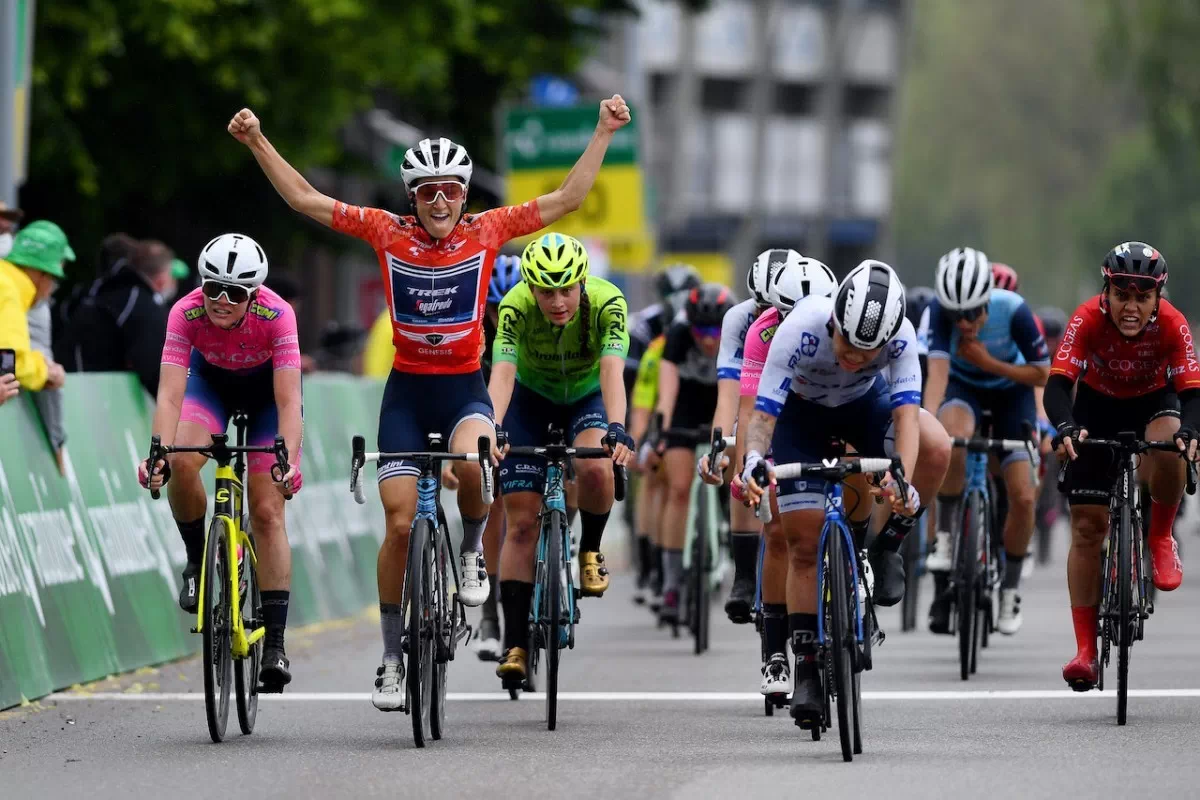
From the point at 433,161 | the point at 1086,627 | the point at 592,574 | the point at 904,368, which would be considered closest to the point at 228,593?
the point at 433,161

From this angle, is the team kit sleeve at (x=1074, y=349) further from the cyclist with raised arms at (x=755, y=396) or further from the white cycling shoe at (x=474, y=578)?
the white cycling shoe at (x=474, y=578)

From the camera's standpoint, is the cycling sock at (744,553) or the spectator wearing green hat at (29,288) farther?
the cycling sock at (744,553)

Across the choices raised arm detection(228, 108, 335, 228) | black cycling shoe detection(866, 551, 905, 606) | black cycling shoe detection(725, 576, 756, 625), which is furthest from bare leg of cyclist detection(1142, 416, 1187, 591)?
raised arm detection(228, 108, 335, 228)

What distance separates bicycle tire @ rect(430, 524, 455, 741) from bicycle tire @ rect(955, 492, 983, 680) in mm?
3414

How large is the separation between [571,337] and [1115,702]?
292cm

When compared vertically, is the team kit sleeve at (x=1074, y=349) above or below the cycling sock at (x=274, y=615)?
above

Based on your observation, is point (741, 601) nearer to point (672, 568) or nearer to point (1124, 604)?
point (1124, 604)

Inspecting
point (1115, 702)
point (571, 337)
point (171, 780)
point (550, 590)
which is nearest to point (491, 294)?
point (571, 337)

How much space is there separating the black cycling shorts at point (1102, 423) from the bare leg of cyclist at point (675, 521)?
3.99 meters

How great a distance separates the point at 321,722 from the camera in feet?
38.0

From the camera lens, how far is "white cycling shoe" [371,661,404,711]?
422 inches

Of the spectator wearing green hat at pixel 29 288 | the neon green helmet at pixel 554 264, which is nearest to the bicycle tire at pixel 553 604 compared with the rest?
the neon green helmet at pixel 554 264

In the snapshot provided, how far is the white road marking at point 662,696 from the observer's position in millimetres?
12367

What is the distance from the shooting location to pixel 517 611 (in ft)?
38.8
